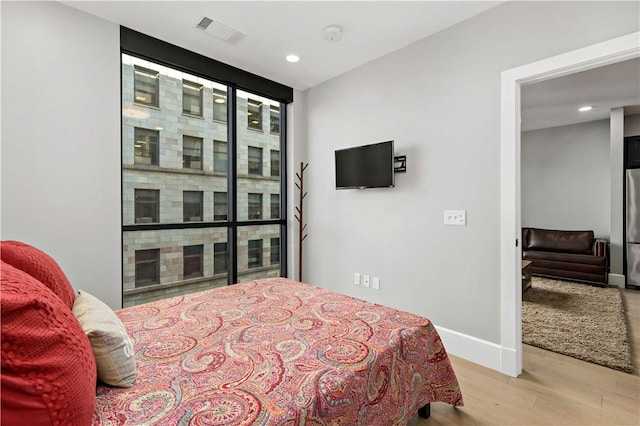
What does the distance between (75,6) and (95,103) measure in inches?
28.0

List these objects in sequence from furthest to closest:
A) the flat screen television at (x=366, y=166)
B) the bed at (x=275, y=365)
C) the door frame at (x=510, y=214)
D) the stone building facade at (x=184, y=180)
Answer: the flat screen television at (x=366, y=166)
the stone building facade at (x=184, y=180)
the door frame at (x=510, y=214)
the bed at (x=275, y=365)

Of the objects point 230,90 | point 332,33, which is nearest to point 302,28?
point 332,33

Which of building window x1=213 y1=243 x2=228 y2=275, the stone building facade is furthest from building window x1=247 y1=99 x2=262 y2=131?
→ building window x1=213 y1=243 x2=228 y2=275

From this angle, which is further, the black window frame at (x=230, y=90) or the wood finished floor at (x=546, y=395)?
the black window frame at (x=230, y=90)

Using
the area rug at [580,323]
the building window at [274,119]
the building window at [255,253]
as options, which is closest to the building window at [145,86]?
the building window at [274,119]

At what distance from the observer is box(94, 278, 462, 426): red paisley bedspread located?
99cm

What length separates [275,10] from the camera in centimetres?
238

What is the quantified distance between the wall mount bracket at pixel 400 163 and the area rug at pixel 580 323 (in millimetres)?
1899

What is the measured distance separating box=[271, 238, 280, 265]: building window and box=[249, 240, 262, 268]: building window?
0.18m

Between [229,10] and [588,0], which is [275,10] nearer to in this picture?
[229,10]

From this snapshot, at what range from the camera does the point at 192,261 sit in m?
3.27

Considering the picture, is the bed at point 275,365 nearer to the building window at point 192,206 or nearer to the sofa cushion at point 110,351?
the sofa cushion at point 110,351

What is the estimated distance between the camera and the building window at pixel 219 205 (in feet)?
11.1

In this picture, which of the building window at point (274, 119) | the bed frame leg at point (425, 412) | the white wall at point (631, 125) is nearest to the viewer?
the bed frame leg at point (425, 412)
